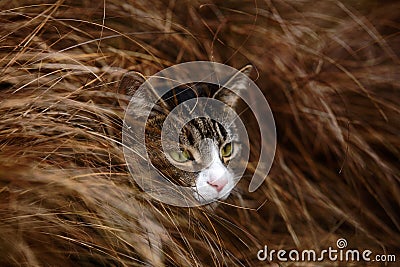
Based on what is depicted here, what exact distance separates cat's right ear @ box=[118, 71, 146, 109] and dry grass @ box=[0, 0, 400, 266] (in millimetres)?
24

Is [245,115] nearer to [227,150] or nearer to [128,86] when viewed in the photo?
[227,150]

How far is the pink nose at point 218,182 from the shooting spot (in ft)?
3.64

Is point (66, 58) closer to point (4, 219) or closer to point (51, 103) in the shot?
point (51, 103)

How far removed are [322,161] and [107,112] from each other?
1.80 ft

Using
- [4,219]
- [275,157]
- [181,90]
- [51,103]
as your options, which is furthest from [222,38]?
[4,219]

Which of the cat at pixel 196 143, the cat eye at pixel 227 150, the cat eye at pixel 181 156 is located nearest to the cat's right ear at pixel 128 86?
the cat at pixel 196 143

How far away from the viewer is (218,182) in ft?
3.65

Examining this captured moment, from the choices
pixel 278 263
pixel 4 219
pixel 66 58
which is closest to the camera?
pixel 4 219

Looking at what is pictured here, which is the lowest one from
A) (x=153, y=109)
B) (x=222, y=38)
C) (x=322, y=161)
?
(x=322, y=161)

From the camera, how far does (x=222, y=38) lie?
1167 millimetres

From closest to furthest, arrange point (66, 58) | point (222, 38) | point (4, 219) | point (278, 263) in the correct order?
1. point (4, 219)
2. point (66, 58)
3. point (278, 263)
4. point (222, 38)

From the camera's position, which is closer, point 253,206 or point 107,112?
point 107,112

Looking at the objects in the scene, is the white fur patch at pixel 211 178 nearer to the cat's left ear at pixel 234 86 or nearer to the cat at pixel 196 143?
the cat at pixel 196 143

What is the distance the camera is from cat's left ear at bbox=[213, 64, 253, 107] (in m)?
1.10
